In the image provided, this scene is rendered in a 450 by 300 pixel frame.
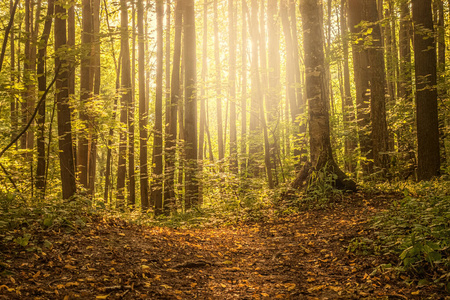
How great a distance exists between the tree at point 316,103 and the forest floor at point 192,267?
7.45 ft

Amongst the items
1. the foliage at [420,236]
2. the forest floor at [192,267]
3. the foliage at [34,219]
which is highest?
the foliage at [34,219]

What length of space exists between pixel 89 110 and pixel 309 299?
24.4 ft

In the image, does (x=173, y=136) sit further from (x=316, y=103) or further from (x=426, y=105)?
(x=426, y=105)

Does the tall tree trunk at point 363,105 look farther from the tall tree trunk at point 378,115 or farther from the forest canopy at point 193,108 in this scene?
the tall tree trunk at point 378,115

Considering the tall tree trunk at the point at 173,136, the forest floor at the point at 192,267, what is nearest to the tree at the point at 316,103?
the forest floor at the point at 192,267

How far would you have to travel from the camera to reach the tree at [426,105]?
8.12 metres

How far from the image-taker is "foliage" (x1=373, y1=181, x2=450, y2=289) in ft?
10.1

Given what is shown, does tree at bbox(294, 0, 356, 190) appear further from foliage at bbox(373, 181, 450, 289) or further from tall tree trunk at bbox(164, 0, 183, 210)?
tall tree trunk at bbox(164, 0, 183, 210)

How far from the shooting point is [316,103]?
8.38 metres

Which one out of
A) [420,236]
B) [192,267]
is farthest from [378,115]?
[192,267]

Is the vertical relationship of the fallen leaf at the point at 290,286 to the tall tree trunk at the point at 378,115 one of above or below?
below

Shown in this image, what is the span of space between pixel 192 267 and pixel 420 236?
2.82m

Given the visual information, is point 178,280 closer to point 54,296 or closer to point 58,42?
point 54,296

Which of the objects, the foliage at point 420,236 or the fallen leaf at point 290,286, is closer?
the foliage at point 420,236
